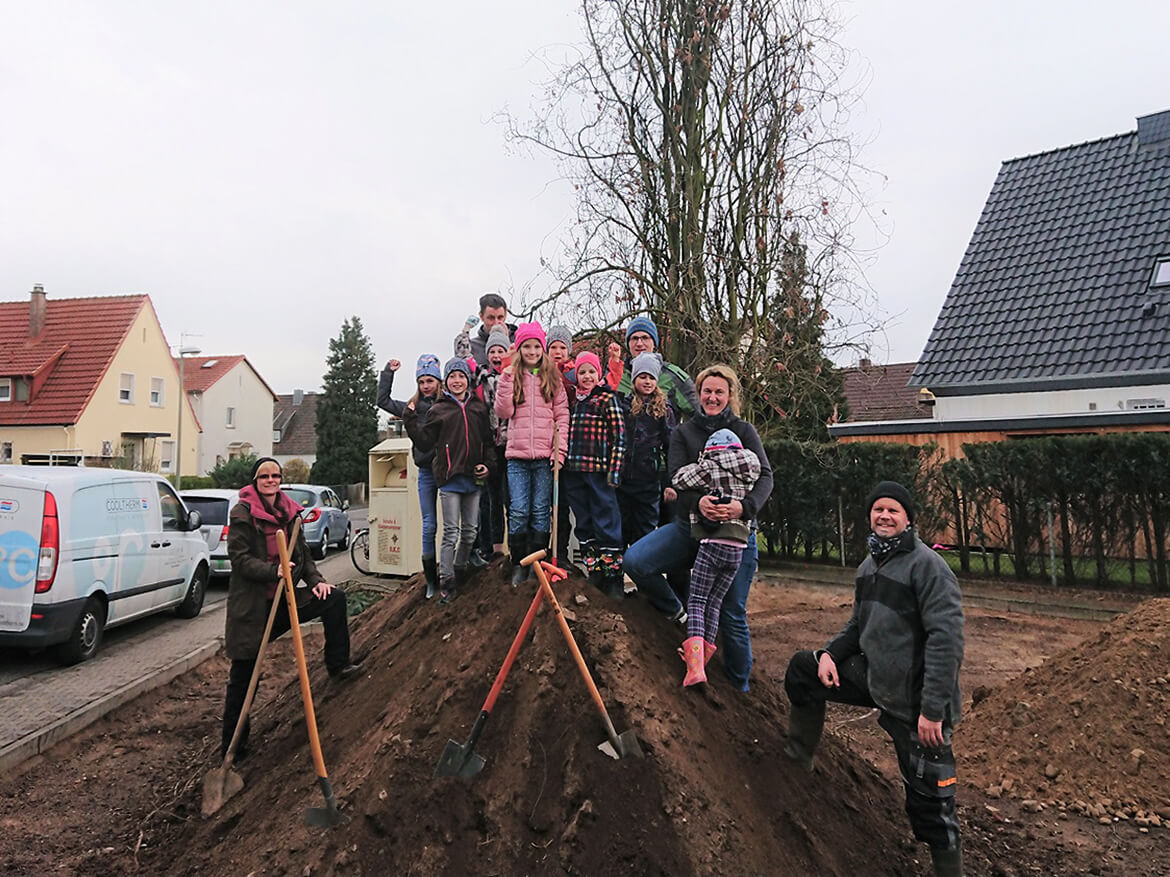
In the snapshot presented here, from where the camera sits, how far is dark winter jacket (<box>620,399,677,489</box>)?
18.0 ft

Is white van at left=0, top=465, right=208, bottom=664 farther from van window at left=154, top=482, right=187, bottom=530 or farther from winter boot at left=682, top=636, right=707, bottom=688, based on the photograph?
winter boot at left=682, top=636, right=707, bottom=688

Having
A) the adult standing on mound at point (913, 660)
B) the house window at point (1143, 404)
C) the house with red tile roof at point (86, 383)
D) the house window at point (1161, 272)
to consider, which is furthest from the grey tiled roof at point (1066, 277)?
the house with red tile roof at point (86, 383)

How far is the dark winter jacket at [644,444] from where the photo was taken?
5480mm

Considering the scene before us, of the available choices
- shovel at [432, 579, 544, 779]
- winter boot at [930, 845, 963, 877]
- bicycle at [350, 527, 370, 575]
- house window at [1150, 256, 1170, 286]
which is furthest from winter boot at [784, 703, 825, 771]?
house window at [1150, 256, 1170, 286]

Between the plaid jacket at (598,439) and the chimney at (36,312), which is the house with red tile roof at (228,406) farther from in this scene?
the plaid jacket at (598,439)

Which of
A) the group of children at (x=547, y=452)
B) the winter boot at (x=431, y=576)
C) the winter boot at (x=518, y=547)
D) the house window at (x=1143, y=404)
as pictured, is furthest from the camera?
the house window at (x=1143, y=404)

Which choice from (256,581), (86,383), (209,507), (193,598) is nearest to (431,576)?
(256,581)

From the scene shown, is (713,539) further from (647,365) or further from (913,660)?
(647,365)

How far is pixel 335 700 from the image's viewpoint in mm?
5262

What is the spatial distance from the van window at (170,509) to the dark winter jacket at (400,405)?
579 cm

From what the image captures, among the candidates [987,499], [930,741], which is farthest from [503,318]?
[987,499]

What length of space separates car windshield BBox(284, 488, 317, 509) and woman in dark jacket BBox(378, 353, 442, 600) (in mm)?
13369

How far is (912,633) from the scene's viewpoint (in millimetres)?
3656

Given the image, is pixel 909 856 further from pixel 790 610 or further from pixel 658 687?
pixel 790 610
